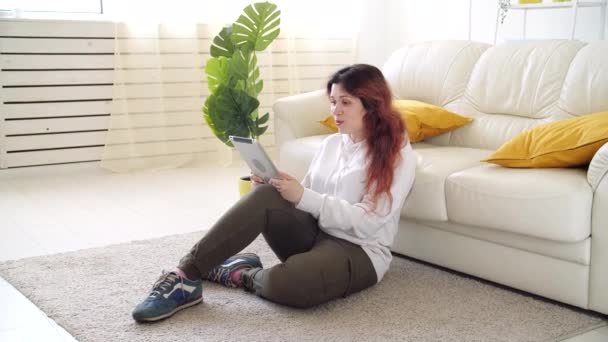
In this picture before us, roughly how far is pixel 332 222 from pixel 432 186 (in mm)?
400

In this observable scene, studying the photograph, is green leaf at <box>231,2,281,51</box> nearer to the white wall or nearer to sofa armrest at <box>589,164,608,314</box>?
A: the white wall

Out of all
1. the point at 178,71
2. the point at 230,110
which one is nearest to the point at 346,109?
the point at 230,110

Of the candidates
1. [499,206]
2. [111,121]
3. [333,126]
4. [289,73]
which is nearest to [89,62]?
[111,121]

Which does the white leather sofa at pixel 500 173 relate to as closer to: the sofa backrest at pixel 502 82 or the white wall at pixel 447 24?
the sofa backrest at pixel 502 82

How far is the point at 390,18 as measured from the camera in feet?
17.2

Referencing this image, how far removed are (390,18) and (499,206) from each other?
3298mm

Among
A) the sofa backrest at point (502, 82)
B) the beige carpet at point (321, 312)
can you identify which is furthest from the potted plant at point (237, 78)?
the beige carpet at point (321, 312)

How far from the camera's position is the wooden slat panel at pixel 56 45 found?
162 inches

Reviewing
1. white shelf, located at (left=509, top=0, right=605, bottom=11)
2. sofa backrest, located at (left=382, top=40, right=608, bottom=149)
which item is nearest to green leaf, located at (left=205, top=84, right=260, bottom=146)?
sofa backrest, located at (left=382, top=40, right=608, bottom=149)

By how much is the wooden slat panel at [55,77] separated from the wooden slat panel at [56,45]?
12cm

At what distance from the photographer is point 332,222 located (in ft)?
6.97

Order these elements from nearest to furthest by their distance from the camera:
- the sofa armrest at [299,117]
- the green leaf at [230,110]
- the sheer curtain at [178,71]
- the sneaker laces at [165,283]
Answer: the sneaker laces at [165,283] < the sofa armrest at [299,117] < the green leaf at [230,110] < the sheer curtain at [178,71]

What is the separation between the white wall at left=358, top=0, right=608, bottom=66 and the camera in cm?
395

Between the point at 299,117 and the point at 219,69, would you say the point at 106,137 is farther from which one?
the point at 299,117
